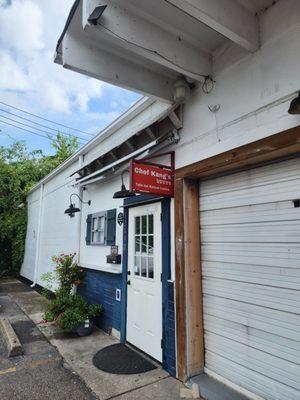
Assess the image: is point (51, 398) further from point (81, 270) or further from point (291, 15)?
point (291, 15)

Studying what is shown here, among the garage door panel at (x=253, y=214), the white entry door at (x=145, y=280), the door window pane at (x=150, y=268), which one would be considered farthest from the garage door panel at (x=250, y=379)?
the garage door panel at (x=253, y=214)

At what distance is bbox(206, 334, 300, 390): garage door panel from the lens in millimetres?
2584

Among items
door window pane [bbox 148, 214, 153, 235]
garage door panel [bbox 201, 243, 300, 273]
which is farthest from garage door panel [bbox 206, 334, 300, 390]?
door window pane [bbox 148, 214, 153, 235]

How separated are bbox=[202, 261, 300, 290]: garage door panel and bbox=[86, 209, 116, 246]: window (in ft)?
7.83

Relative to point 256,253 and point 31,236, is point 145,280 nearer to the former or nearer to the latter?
point 256,253

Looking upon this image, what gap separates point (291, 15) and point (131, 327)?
4.61 metres

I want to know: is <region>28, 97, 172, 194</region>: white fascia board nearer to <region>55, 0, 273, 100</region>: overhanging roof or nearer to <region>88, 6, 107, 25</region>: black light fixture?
<region>55, 0, 273, 100</region>: overhanging roof

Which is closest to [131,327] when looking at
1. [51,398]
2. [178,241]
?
[51,398]

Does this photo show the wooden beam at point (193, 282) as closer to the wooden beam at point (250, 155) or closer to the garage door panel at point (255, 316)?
the garage door panel at point (255, 316)

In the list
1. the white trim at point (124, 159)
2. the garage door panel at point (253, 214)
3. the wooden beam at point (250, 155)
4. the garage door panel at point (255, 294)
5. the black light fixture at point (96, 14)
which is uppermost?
the black light fixture at point (96, 14)

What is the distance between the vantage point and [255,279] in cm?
296

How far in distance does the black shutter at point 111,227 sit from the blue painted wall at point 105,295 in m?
0.62

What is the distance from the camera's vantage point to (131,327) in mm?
4598

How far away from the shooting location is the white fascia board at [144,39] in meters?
2.58
